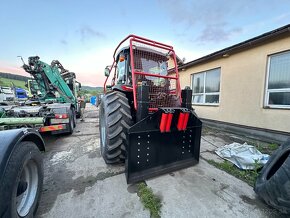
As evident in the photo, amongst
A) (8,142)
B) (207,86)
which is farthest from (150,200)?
(207,86)

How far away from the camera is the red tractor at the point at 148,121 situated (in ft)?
7.07

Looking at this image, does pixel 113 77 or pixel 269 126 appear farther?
pixel 269 126

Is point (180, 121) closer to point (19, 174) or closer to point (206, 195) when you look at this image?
point (206, 195)

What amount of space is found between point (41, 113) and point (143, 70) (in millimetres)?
2984

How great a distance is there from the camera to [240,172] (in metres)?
2.55

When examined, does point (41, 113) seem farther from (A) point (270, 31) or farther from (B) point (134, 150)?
(A) point (270, 31)

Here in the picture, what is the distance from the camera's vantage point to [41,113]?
12.0 feet

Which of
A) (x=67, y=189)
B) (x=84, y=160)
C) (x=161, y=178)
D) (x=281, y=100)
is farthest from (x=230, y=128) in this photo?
(x=67, y=189)

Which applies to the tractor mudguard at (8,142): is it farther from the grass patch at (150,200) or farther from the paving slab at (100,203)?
the grass patch at (150,200)

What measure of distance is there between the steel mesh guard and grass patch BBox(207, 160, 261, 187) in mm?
1493

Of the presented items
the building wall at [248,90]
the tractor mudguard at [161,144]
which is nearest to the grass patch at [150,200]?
the tractor mudguard at [161,144]

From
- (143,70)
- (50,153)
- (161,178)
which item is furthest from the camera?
(50,153)

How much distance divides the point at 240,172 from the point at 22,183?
3.28m

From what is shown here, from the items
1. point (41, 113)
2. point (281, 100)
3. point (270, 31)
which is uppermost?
point (270, 31)
